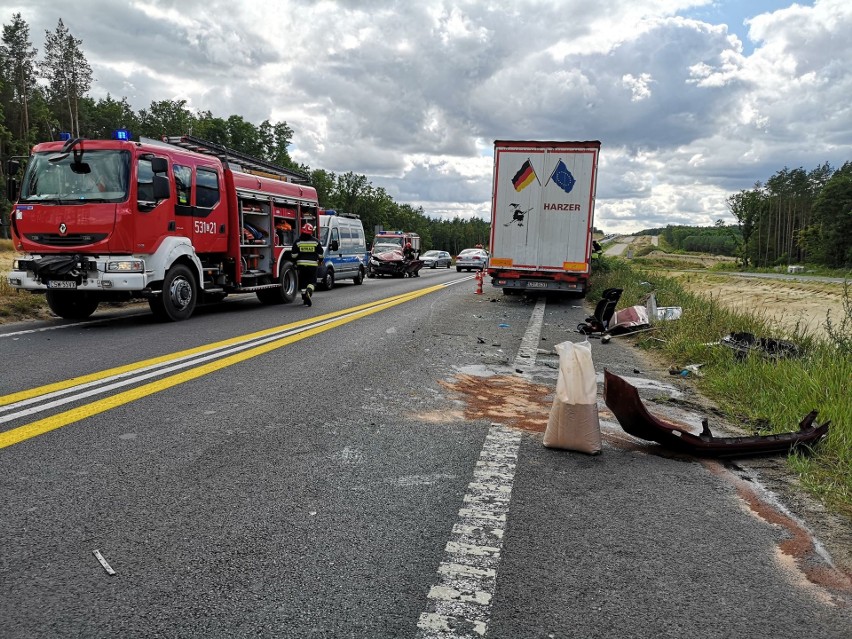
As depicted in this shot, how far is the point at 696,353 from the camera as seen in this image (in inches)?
307

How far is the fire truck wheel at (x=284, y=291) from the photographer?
13938 mm

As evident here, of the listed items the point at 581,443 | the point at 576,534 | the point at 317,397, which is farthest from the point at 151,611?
the point at 317,397

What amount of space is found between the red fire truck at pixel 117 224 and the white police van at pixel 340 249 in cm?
746

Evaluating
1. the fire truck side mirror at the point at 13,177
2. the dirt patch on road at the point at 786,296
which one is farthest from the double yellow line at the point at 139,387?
the dirt patch on road at the point at 786,296

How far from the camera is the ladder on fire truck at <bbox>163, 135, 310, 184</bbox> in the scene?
11656 millimetres

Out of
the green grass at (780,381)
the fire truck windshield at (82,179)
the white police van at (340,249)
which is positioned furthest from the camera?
the white police van at (340,249)

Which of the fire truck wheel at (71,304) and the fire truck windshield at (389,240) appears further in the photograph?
the fire truck windshield at (389,240)

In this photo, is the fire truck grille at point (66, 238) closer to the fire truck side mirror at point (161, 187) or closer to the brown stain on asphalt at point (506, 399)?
the fire truck side mirror at point (161, 187)

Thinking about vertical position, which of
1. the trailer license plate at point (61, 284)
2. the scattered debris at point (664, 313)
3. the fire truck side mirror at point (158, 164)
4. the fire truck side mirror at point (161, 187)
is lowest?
the scattered debris at point (664, 313)

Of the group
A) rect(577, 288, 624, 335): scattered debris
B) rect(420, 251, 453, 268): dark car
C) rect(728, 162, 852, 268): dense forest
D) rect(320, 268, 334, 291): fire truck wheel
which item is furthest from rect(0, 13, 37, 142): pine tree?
rect(728, 162, 852, 268): dense forest

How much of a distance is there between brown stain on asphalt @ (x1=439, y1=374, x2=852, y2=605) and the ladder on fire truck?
7.92m

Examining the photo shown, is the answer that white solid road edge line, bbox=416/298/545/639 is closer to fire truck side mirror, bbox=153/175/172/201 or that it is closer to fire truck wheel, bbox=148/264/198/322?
fire truck wheel, bbox=148/264/198/322

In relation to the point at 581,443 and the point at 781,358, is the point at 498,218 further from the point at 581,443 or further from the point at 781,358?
the point at 581,443

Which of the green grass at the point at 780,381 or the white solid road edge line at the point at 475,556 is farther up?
the green grass at the point at 780,381
